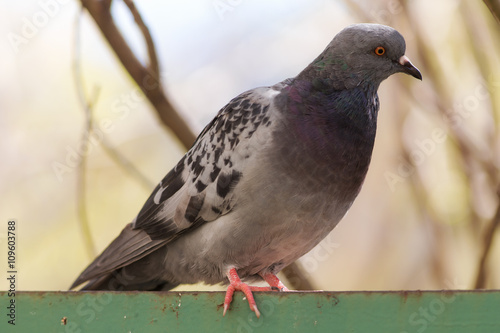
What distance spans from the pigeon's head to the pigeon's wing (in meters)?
0.42

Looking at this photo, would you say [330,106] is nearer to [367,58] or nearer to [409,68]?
[367,58]

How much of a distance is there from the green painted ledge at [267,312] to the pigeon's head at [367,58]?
1.74 metres

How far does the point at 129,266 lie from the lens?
14.7 ft

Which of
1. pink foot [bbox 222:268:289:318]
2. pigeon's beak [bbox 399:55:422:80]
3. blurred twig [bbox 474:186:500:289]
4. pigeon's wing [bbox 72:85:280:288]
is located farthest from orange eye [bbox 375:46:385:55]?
pink foot [bbox 222:268:289:318]

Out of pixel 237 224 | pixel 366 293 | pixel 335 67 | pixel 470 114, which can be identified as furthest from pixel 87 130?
pixel 470 114

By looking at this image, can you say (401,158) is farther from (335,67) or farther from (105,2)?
(105,2)

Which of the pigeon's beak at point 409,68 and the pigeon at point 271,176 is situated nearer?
the pigeon at point 271,176

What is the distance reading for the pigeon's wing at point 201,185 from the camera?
3.74m

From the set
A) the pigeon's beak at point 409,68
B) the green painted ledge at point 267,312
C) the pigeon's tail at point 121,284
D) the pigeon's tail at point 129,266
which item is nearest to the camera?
the green painted ledge at point 267,312

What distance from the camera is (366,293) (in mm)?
2617

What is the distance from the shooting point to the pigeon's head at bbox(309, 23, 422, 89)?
3.96m

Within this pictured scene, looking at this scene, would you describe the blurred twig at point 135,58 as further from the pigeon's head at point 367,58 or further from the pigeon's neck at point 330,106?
the pigeon's head at point 367,58

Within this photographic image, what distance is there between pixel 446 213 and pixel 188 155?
8.73 feet

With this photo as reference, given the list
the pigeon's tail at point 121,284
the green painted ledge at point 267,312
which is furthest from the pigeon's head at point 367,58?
the pigeon's tail at point 121,284
